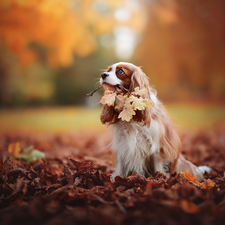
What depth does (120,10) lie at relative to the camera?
716cm

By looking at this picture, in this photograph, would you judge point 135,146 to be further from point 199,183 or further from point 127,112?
point 199,183

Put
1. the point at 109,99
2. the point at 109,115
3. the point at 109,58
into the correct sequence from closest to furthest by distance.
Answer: the point at 109,99 < the point at 109,115 < the point at 109,58

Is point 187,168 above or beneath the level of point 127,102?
beneath

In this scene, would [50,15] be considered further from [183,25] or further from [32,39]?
[183,25]

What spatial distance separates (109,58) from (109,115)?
19.3 ft

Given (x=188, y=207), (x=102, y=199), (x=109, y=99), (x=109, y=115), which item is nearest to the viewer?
(x=188, y=207)

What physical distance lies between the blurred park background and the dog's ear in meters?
4.86

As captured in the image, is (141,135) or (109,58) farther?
(109,58)

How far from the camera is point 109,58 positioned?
313 inches

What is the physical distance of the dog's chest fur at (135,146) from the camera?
88.9 inches

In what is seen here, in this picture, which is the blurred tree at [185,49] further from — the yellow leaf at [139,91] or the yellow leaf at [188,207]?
the yellow leaf at [188,207]

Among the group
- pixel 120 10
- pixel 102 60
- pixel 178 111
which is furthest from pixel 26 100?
pixel 178 111

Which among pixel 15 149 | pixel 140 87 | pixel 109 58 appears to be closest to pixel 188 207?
pixel 140 87

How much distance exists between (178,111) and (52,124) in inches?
171
